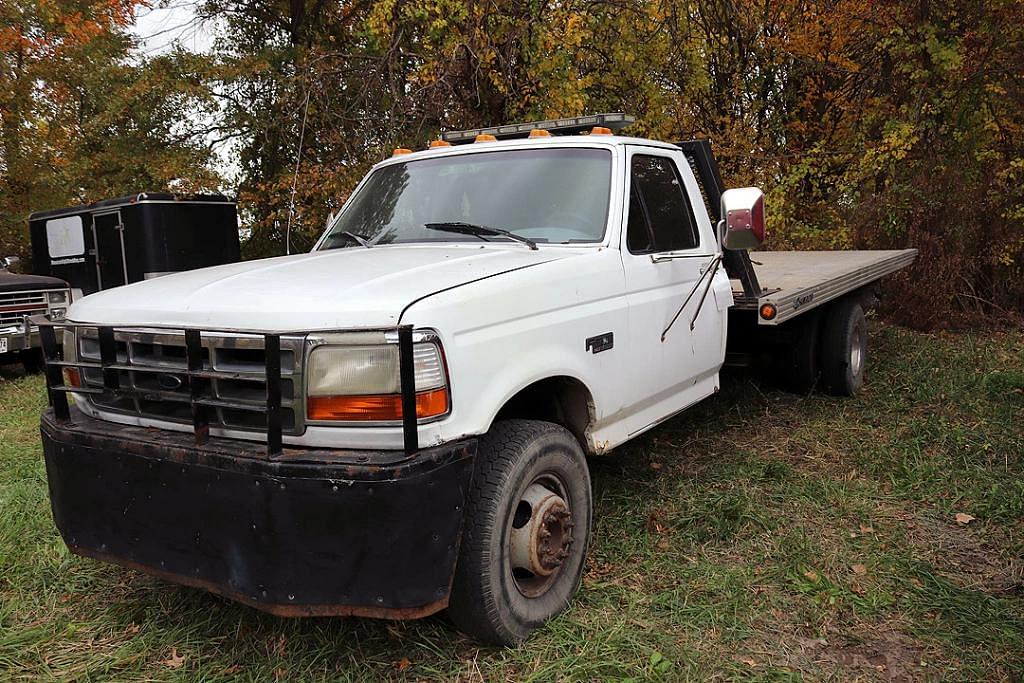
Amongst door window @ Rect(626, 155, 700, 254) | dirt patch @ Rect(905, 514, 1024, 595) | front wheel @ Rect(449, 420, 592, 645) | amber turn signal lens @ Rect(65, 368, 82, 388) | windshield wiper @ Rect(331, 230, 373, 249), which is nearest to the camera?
front wheel @ Rect(449, 420, 592, 645)

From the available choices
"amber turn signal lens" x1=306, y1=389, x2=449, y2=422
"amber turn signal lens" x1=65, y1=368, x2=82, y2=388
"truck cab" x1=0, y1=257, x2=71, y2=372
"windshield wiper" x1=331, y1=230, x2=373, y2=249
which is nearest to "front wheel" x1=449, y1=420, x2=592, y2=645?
"amber turn signal lens" x1=306, y1=389, x2=449, y2=422

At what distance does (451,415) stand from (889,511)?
2931 mm

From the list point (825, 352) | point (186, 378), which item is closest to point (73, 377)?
point (186, 378)

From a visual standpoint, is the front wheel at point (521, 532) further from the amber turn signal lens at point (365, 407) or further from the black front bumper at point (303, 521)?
the amber turn signal lens at point (365, 407)

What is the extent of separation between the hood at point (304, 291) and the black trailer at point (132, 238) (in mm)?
A: 7660

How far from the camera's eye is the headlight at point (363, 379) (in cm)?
271

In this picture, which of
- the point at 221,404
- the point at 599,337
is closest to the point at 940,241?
the point at 599,337

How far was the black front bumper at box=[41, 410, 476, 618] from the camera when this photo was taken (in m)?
2.66

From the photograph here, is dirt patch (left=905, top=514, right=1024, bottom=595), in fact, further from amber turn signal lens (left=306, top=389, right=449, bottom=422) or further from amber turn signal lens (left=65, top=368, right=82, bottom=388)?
amber turn signal lens (left=65, top=368, right=82, bottom=388)

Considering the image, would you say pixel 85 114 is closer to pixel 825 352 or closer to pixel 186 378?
pixel 825 352

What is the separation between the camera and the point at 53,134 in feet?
49.0

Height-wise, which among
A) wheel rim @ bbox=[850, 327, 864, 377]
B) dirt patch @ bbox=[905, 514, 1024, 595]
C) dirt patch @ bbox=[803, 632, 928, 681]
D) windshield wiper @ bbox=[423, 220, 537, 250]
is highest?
windshield wiper @ bbox=[423, 220, 537, 250]

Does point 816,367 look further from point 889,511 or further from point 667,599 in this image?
point 667,599

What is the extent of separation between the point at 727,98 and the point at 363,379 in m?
14.4
